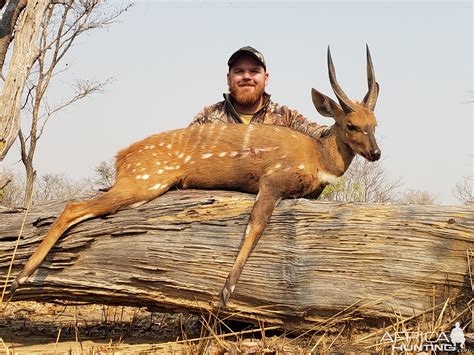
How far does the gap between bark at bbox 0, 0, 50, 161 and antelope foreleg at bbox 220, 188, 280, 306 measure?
4008 millimetres

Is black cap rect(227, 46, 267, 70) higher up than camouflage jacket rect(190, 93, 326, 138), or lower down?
higher up

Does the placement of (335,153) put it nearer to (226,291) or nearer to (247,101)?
(226,291)

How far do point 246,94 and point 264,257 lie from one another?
3268 mm

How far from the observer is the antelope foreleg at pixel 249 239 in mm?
4422

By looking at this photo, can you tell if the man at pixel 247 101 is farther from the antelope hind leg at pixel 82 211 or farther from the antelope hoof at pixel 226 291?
the antelope hoof at pixel 226 291

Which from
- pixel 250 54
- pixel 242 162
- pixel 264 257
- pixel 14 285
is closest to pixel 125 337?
pixel 14 285

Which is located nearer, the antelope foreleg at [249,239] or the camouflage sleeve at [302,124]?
the antelope foreleg at [249,239]

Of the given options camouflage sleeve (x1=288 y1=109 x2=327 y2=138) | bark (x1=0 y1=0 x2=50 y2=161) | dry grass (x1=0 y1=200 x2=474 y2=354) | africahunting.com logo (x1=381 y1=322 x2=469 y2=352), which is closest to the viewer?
africahunting.com logo (x1=381 y1=322 x2=469 y2=352)

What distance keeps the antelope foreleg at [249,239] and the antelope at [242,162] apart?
0.04 ft

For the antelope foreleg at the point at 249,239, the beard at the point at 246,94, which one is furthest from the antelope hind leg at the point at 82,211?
the beard at the point at 246,94

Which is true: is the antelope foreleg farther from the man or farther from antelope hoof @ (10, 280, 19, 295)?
the man

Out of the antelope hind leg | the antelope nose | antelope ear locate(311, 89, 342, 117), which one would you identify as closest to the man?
antelope ear locate(311, 89, 342, 117)

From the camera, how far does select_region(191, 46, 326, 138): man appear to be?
731 centimetres

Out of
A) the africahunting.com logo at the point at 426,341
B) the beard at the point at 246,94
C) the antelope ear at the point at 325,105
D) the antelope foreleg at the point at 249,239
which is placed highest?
the beard at the point at 246,94
